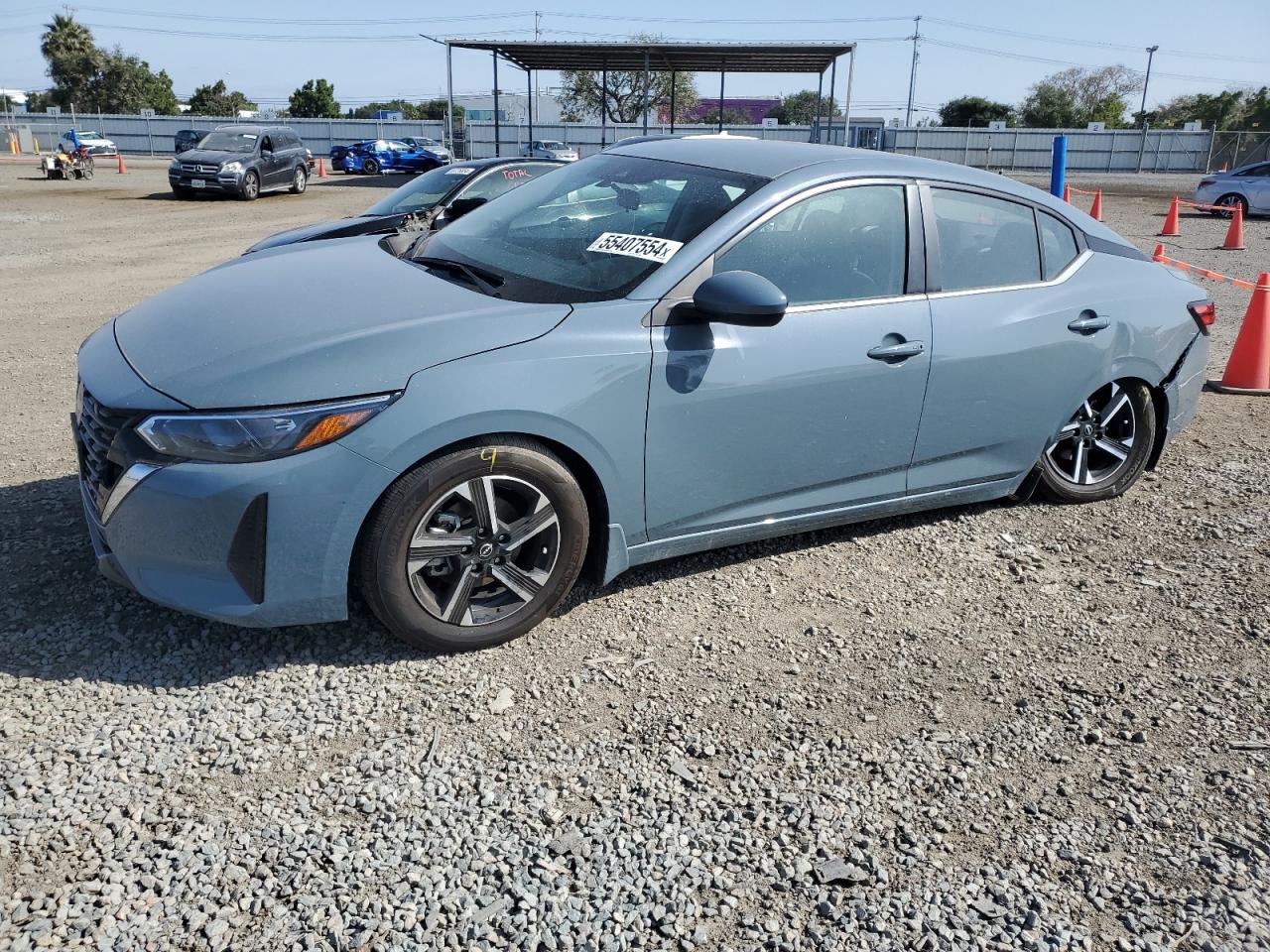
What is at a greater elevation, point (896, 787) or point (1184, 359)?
point (1184, 359)

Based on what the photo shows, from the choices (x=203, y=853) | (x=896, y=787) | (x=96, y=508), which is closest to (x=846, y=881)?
(x=896, y=787)

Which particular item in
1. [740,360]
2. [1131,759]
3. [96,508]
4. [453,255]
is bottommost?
[1131,759]

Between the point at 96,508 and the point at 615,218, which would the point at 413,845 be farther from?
the point at 615,218

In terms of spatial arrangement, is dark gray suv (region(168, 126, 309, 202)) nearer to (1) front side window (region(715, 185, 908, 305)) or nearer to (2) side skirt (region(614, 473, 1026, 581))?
(1) front side window (region(715, 185, 908, 305))

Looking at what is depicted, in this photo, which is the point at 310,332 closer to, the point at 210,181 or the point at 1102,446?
the point at 1102,446

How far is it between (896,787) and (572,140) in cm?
4683

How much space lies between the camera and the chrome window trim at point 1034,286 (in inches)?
167

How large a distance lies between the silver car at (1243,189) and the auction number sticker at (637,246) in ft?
77.1

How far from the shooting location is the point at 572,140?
46812 mm

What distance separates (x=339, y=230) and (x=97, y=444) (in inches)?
205

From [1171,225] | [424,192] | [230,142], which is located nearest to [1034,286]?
[424,192]

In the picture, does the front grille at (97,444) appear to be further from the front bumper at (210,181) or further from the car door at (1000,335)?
the front bumper at (210,181)

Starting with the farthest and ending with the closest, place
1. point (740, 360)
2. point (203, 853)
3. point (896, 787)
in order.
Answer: point (740, 360) < point (896, 787) < point (203, 853)

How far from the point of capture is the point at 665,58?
33031mm
